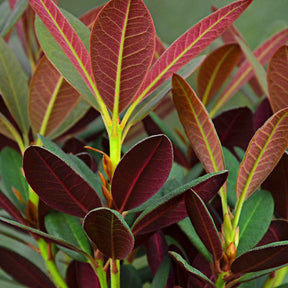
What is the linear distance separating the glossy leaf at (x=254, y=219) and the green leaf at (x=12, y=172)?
0.85 feet

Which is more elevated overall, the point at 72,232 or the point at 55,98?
the point at 55,98

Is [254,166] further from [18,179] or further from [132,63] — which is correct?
[18,179]

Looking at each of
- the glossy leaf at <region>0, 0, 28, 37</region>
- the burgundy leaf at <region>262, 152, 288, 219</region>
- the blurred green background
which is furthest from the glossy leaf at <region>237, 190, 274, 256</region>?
the blurred green background

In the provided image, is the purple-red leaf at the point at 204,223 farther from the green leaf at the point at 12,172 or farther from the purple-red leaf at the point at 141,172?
the green leaf at the point at 12,172

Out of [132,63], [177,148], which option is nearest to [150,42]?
[132,63]

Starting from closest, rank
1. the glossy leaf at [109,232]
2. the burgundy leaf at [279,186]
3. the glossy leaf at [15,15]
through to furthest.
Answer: the glossy leaf at [109,232] → the burgundy leaf at [279,186] → the glossy leaf at [15,15]

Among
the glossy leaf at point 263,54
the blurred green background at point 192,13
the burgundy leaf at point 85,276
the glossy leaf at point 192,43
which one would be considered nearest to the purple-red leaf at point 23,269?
the burgundy leaf at point 85,276

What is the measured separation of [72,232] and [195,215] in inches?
5.7

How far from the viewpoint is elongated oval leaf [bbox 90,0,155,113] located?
0.38 meters

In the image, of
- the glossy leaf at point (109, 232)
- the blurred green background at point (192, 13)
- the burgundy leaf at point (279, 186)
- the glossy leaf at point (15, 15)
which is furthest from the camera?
the blurred green background at point (192, 13)

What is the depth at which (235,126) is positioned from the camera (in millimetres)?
587

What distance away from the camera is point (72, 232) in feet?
1.57

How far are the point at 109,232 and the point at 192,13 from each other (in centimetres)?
139

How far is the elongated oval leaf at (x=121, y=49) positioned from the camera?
38 centimetres
